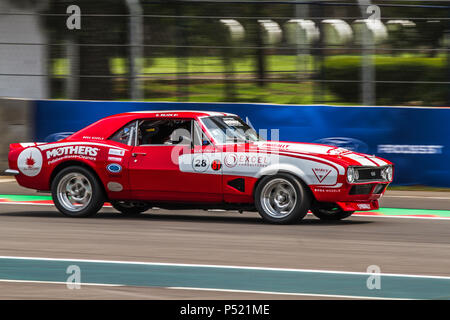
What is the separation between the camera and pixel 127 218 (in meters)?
11.1

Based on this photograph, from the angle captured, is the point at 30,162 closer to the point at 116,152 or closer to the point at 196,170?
the point at 116,152

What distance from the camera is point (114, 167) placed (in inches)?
422

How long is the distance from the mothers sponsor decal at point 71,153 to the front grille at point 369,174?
320 centimetres

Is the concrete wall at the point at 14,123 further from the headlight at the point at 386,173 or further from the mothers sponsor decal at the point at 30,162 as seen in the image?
the headlight at the point at 386,173

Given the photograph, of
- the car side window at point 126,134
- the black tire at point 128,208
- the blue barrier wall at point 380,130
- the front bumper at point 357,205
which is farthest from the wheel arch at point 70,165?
the blue barrier wall at point 380,130

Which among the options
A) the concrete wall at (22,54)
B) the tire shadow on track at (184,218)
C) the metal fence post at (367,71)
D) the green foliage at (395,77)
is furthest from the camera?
the concrete wall at (22,54)

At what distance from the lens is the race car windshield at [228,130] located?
1054 centimetres

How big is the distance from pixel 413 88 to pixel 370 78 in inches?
52.5

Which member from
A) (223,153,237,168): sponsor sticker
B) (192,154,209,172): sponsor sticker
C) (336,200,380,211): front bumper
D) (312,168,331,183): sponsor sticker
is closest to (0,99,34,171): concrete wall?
(192,154,209,172): sponsor sticker

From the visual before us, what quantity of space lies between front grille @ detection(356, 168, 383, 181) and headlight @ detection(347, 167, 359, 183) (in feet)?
0.20

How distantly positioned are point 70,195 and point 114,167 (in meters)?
0.74

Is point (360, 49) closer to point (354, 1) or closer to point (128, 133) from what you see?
point (354, 1)
